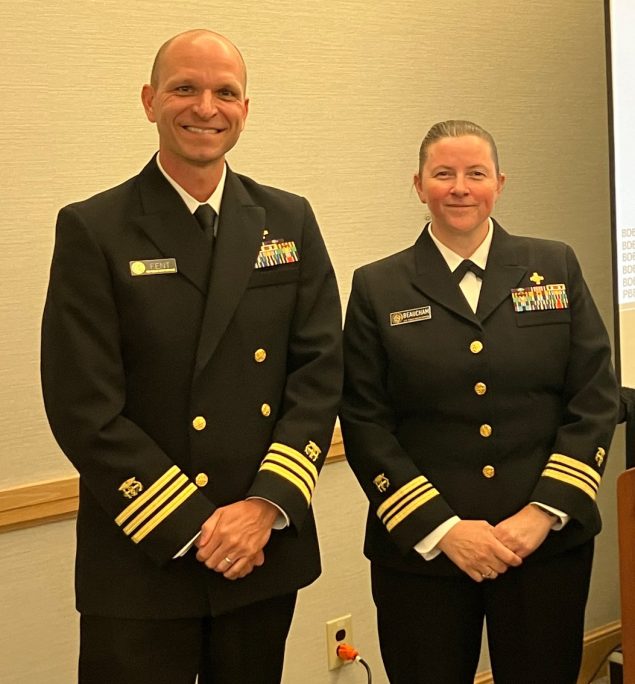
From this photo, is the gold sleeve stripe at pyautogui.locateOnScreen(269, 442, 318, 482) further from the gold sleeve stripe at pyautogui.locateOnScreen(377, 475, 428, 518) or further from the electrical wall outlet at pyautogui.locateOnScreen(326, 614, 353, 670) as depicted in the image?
the electrical wall outlet at pyautogui.locateOnScreen(326, 614, 353, 670)

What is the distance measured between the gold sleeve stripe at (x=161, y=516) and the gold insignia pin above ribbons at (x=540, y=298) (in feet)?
2.36

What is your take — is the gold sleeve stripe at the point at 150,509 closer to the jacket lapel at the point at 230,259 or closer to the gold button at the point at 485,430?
the jacket lapel at the point at 230,259

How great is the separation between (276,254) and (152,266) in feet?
0.69

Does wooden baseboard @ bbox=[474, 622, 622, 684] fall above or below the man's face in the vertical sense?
below

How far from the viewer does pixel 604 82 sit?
3205mm

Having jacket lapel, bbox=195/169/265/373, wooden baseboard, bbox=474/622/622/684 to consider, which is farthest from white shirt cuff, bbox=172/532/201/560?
wooden baseboard, bbox=474/622/622/684

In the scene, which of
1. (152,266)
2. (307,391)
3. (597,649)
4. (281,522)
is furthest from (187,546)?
(597,649)

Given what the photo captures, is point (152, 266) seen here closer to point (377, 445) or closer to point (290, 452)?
point (290, 452)

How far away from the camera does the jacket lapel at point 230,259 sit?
153 centimetres

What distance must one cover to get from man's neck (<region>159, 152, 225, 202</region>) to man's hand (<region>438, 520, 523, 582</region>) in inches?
28.6

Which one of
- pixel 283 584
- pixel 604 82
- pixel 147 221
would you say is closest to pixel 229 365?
pixel 147 221

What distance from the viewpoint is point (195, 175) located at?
1564 millimetres

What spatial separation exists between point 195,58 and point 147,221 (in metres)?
0.26

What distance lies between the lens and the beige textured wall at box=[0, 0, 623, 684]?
6.99 ft
